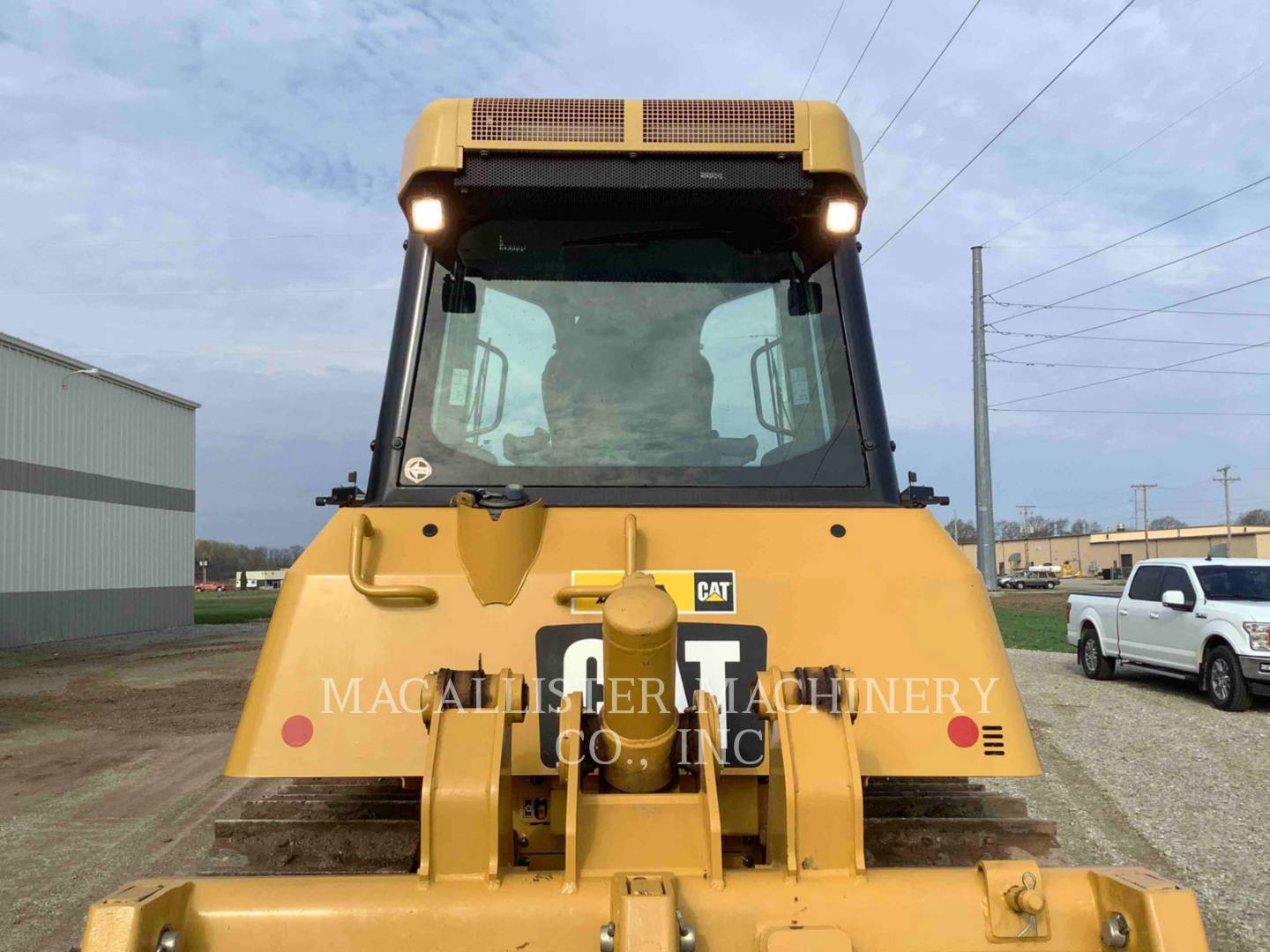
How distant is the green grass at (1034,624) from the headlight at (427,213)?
12.1 m

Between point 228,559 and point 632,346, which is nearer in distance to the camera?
point 632,346

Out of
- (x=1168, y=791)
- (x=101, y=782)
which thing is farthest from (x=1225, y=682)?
(x=101, y=782)

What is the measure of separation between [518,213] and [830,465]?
4.07ft

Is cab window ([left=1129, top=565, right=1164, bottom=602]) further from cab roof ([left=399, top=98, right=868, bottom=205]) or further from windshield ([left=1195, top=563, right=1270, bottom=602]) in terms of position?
cab roof ([left=399, top=98, right=868, bottom=205])

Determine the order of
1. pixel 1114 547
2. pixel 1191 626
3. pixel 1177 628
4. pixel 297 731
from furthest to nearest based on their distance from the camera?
pixel 1114 547, pixel 1177 628, pixel 1191 626, pixel 297 731

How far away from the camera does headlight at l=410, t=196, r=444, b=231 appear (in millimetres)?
2828

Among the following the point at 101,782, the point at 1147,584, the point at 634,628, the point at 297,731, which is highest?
the point at 634,628

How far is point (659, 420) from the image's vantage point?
2926 millimetres

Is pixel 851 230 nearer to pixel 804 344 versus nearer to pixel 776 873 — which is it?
pixel 804 344

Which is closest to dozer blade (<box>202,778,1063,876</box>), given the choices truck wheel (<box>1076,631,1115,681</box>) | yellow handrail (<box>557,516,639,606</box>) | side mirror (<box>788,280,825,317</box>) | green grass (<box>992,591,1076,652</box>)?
yellow handrail (<box>557,516,639,606</box>)

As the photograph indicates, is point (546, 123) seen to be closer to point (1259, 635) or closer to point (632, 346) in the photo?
point (632, 346)

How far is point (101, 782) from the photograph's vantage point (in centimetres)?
781

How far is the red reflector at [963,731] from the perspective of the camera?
7.72 feet

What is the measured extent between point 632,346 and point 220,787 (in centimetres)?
626
